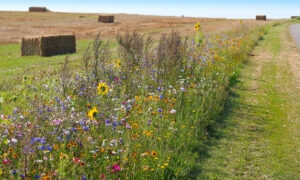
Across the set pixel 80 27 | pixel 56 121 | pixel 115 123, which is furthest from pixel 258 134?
pixel 80 27

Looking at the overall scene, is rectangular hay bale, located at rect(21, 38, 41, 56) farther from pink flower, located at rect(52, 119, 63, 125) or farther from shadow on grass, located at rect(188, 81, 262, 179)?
pink flower, located at rect(52, 119, 63, 125)

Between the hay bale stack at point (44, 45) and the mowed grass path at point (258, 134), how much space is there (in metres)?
10.4

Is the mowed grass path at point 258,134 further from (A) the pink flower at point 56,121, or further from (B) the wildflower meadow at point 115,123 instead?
(A) the pink flower at point 56,121

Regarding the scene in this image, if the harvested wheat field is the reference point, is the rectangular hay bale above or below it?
below

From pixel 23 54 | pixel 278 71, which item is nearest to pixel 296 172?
pixel 278 71

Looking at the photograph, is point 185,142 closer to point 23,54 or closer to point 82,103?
point 82,103

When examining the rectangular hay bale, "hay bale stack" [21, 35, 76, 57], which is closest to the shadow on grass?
"hay bale stack" [21, 35, 76, 57]

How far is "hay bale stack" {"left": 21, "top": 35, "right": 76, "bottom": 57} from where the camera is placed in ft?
52.8

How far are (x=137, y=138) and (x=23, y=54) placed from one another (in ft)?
46.1

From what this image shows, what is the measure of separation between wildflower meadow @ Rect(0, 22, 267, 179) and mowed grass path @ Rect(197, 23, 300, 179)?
1.02 feet

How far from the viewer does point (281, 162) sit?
4789 millimetres

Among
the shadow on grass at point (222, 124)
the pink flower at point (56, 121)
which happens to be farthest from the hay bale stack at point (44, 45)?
the pink flower at point (56, 121)

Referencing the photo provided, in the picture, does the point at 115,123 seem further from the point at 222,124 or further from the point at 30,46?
the point at 30,46

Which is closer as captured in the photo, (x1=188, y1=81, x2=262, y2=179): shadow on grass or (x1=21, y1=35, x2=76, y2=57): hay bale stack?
(x1=188, y1=81, x2=262, y2=179): shadow on grass
